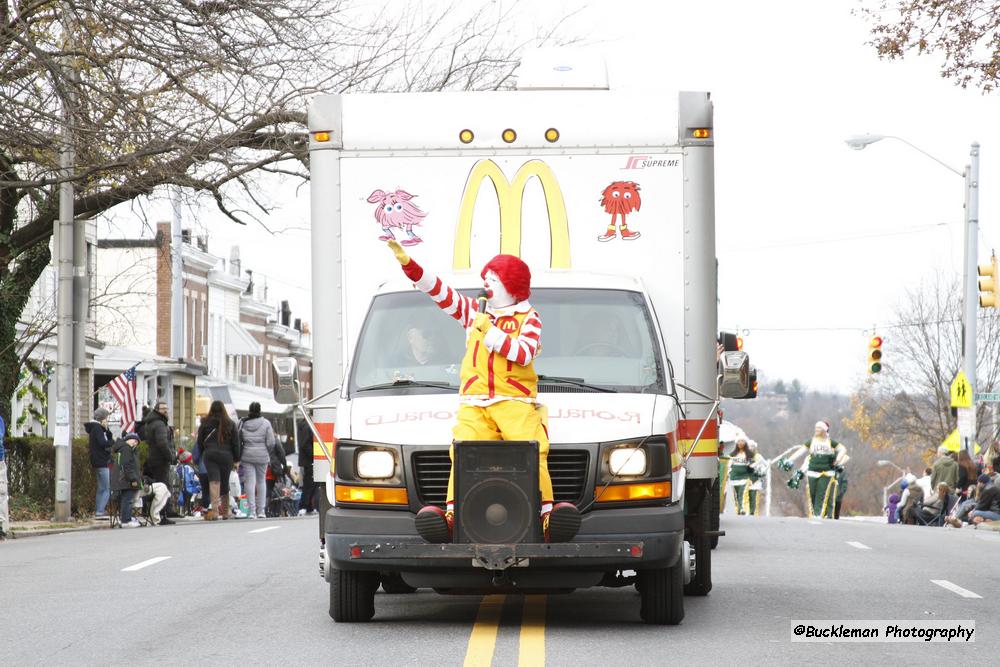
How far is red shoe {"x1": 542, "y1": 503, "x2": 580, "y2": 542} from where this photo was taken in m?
8.93

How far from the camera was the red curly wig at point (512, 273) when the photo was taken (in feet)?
30.3

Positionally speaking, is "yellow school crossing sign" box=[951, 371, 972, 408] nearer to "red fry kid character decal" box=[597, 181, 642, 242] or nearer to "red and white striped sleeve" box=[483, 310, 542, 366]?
"red fry kid character decal" box=[597, 181, 642, 242]

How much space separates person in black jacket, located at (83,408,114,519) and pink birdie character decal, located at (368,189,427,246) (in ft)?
46.0

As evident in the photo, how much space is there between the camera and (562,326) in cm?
1024

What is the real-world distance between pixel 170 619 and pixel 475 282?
2873 millimetres

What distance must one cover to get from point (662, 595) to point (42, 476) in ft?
60.9

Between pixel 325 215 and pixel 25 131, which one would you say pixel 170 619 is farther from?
pixel 25 131

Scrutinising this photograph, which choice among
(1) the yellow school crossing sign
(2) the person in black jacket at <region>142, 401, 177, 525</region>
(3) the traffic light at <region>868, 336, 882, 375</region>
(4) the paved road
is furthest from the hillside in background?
(4) the paved road

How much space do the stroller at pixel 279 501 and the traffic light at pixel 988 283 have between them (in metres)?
13.1

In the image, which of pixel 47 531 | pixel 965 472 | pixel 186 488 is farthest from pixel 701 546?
pixel 965 472

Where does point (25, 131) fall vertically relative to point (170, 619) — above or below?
above

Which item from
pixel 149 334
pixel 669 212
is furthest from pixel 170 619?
pixel 149 334

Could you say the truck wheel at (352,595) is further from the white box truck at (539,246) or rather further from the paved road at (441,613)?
the paved road at (441,613)

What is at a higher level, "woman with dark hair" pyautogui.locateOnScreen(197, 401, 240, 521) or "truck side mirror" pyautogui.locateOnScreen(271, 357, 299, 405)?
"truck side mirror" pyautogui.locateOnScreen(271, 357, 299, 405)
